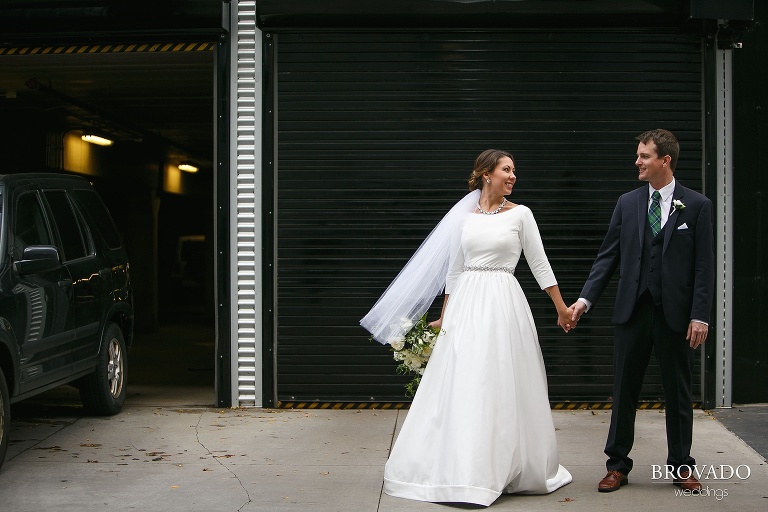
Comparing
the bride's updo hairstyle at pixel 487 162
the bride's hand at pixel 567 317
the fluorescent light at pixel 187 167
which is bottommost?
the bride's hand at pixel 567 317

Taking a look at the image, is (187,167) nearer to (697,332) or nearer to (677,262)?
(677,262)

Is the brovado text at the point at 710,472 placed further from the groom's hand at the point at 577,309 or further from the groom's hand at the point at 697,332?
the groom's hand at the point at 577,309

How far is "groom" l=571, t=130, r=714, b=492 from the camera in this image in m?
5.97

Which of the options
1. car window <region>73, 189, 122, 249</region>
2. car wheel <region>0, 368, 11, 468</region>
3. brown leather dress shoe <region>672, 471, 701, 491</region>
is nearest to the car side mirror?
car wheel <region>0, 368, 11, 468</region>

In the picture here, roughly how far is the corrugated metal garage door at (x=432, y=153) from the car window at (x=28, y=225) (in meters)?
2.05

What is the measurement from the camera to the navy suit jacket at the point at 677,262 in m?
5.93

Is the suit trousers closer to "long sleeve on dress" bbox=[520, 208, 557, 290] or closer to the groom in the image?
the groom

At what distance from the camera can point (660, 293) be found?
602 centimetres

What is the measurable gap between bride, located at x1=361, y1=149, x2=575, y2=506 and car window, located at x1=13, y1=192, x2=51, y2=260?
319 cm

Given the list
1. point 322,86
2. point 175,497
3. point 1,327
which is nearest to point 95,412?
point 1,327

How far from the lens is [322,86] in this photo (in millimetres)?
8969

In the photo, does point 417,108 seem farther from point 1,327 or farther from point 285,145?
point 1,327

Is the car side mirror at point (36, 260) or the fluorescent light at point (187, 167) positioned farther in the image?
the fluorescent light at point (187, 167)

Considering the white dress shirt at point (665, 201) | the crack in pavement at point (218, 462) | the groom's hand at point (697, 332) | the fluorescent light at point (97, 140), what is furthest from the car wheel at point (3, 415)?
the fluorescent light at point (97, 140)
